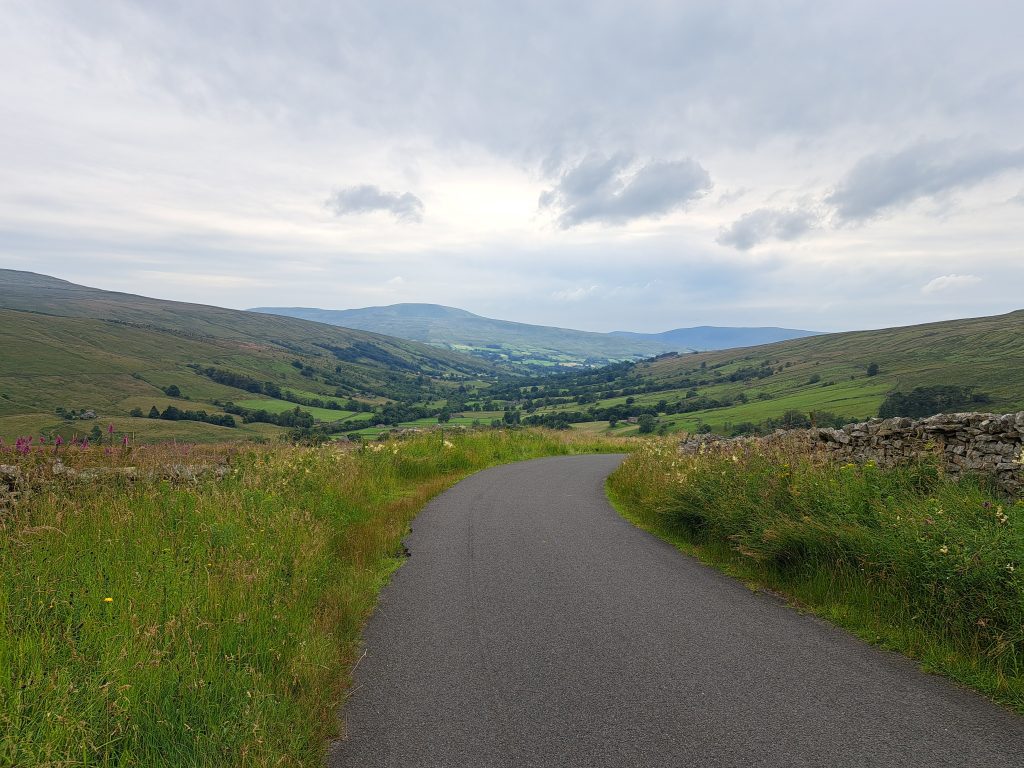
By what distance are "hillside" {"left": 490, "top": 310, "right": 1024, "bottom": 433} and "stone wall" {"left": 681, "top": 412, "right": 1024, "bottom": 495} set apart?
Result: 650 inches

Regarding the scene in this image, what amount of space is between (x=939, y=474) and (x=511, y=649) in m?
7.24

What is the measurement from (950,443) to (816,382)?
96.9m

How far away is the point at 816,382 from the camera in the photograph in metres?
91.9

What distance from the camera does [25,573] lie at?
4.95 metres

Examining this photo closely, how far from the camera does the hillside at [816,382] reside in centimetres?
5150

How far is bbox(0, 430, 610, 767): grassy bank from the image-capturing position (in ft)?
10.8

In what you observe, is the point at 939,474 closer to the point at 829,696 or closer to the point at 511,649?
the point at 829,696

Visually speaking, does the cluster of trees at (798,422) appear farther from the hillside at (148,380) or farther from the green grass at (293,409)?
the green grass at (293,409)

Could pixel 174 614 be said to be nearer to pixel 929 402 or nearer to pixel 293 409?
pixel 929 402

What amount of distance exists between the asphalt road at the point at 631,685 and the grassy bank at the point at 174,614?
20.7 inches

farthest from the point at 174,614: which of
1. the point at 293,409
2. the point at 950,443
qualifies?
the point at 293,409

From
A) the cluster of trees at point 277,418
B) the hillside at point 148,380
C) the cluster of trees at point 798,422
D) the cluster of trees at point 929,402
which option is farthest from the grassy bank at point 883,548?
the cluster of trees at point 277,418

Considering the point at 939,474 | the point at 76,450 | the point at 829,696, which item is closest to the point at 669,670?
the point at 829,696

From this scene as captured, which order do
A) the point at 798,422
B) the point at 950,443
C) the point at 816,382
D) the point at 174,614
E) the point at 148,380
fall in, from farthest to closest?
the point at 148,380
the point at 816,382
the point at 798,422
the point at 950,443
the point at 174,614
